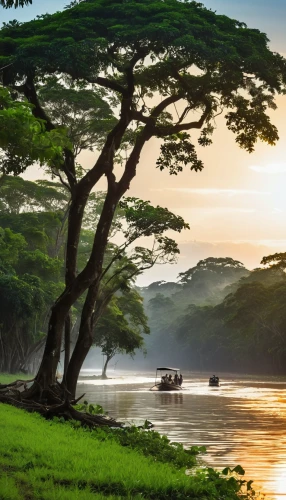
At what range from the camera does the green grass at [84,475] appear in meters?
9.91

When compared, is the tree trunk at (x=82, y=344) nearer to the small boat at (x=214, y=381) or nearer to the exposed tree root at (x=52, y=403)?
the exposed tree root at (x=52, y=403)

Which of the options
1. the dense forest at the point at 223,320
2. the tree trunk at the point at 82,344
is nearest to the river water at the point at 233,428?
the tree trunk at the point at 82,344

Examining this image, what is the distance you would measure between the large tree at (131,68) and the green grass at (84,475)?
30.4 feet

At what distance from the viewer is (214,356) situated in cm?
12262

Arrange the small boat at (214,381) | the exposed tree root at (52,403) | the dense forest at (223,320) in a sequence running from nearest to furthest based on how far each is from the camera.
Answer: the exposed tree root at (52,403)
the small boat at (214,381)
the dense forest at (223,320)

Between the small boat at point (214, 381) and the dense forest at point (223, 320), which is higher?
the dense forest at point (223, 320)

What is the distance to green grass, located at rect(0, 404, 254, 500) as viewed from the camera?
991cm

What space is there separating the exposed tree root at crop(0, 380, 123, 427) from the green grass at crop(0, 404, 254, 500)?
5.30 meters

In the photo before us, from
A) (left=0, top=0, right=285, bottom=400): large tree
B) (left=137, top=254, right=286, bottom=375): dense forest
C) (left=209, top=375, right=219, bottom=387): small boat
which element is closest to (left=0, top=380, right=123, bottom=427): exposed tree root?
(left=0, top=0, right=285, bottom=400): large tree

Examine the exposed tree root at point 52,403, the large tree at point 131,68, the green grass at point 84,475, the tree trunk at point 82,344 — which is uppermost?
the large tree at point 131,68

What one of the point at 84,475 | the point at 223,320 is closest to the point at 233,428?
the point at 84,475

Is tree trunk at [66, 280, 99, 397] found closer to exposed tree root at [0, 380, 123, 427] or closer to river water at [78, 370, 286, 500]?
exposed tree root at [0, 380, 123, 427]

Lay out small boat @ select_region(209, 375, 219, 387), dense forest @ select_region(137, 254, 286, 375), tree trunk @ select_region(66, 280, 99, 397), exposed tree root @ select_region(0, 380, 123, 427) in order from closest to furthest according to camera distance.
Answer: exposed tree root @ select_region(0, 380, 123, 427), tree trunk @ select_region(66, 280, 99, 397), small boat @ select_region(209, 375, 219, 387), dense forest @ select_region(137, 254, 286, 375)

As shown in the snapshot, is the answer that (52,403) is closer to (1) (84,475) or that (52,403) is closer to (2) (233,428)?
(2) (233,428)
